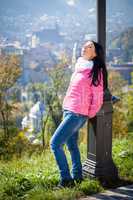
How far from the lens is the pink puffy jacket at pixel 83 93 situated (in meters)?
4.02

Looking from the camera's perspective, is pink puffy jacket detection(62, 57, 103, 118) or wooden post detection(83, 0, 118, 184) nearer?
pink puffy jacket detection(62, 57, 103, 118)

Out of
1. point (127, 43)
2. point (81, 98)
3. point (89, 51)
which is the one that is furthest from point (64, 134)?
point (127, 43)

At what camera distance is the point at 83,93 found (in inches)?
159

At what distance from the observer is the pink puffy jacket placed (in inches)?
158

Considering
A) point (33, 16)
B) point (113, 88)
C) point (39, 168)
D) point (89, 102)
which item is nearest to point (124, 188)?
point (89, 102)

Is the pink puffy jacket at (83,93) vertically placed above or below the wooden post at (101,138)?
above

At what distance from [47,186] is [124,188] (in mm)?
790

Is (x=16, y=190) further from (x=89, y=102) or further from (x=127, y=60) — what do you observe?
(x=127, y=60)

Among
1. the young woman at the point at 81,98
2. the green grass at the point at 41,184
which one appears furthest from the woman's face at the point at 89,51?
the green grass at the point at 41,184

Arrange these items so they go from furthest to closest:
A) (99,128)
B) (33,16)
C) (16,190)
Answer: (33,16), (99,128), (16,190)

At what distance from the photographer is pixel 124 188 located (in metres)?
4.19

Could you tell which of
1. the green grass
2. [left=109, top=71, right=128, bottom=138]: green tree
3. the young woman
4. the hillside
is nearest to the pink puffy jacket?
the young woman

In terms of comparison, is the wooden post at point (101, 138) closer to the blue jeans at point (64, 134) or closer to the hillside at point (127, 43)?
the blue jeans at point (64, 134)

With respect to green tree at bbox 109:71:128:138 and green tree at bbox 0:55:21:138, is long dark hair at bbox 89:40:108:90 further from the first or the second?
green tree at bbox 109:71:128:138
